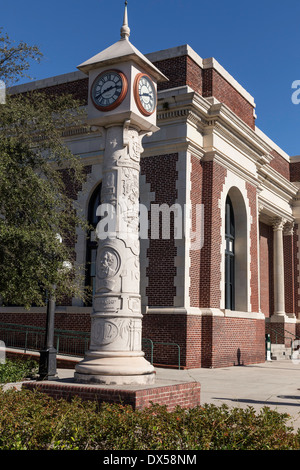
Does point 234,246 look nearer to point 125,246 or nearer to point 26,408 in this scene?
point 125,246

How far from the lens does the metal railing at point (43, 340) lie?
17.2 meters

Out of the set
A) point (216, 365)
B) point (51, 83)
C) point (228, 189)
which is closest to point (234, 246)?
point (228, 189)

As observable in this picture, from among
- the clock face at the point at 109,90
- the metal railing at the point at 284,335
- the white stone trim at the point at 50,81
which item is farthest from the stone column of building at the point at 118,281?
the metal railing at the point at 284,335

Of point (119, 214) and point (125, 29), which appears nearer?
point (119, 214)

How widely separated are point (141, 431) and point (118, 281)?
3566 mm

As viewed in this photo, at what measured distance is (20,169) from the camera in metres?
12.1

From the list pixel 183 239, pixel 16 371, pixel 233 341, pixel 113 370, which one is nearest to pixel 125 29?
pixel 113 370

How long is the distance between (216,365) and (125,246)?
980 cm

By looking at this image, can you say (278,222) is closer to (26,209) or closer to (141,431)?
(26,209)

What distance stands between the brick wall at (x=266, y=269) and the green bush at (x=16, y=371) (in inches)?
656

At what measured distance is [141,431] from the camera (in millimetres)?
5445

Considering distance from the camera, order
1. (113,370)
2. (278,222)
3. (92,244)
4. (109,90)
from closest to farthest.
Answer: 1. (113,370)
2. (109,90)
3. (92,244)
4. (278,222)

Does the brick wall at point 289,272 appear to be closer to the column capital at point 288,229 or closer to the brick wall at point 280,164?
the column capital at point 288,229

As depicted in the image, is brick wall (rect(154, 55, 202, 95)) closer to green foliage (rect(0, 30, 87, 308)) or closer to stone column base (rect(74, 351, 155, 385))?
green foliage (rect(0, 30, 87, 308))
